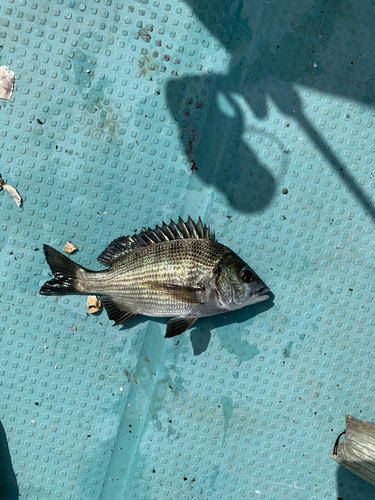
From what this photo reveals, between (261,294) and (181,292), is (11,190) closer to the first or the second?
(181,292)

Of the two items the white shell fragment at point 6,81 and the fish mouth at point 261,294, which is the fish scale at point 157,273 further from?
the white shell fragment at point 6,81

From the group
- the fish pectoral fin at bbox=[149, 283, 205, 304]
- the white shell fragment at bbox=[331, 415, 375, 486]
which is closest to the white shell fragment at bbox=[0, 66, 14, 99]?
the fish pectoral fin at bbox=[149, 283, 205, 304]

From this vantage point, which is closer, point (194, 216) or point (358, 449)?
point (358, 449)

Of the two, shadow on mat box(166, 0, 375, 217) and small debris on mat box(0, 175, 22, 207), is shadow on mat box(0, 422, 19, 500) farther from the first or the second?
shadow on mat box(166, 0, 375, 217)

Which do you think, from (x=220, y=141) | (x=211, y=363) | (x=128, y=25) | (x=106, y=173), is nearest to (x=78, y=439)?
(x=211, y=363)

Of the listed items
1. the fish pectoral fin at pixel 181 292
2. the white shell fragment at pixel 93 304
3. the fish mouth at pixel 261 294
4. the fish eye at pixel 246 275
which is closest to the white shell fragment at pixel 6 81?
the white shell fragment at pixel 93 304

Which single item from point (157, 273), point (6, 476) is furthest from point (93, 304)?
point (6, 476)
